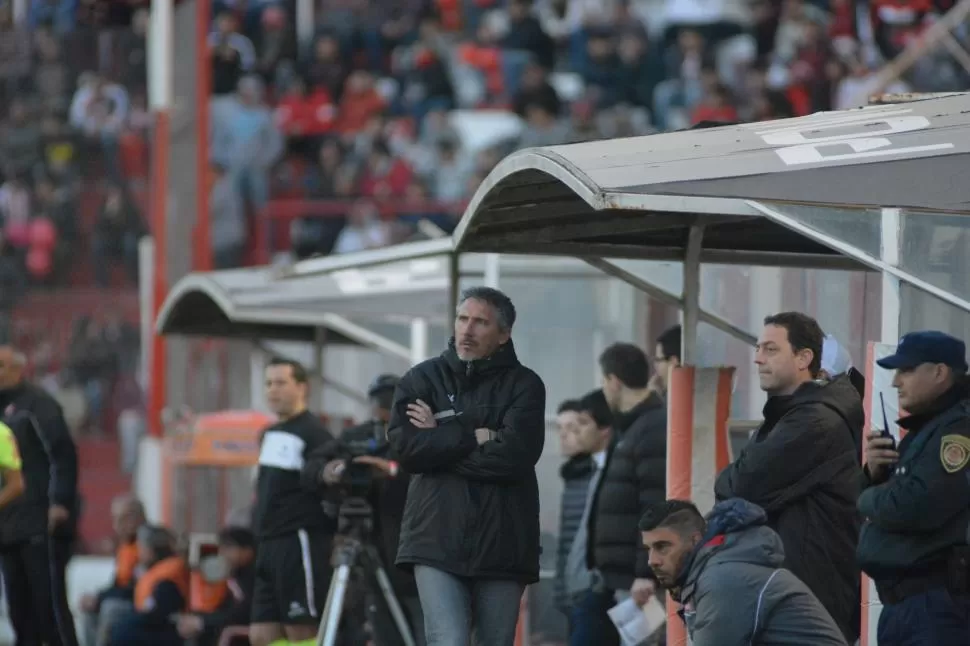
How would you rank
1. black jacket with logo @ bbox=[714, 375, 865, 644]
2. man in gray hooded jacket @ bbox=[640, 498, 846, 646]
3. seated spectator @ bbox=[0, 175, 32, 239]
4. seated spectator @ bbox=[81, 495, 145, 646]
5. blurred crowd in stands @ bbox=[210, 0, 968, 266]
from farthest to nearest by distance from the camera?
seated spectator @ bbox=[0, 175, 32, 239], blurred crowd in stands @ bbox=[210, 0, 968, 266], seated spectator @ bbox=[81, 495, 145, 646], black jacket with logo @ bbox=[714, 375, 865, 644], man in gray hooded jacket @ bbox=[640, 498, 846, 646]

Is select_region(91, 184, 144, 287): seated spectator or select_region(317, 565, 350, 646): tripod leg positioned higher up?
select_region(91, 184, 144, 287): seated spectator

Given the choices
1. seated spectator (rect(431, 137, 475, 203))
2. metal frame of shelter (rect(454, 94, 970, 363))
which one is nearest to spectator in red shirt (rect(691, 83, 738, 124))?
seated spectator (rect(431, 137, 475, 203))

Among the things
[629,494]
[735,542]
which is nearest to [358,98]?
[629,494]

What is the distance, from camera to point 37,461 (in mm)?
11195

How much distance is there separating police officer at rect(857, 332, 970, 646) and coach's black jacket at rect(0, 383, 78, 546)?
18.5ft

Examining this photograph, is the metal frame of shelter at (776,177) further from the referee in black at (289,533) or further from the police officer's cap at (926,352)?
the referee in black at (289,533)

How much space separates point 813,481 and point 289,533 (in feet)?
11.9

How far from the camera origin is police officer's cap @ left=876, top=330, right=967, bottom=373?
651 centimetres

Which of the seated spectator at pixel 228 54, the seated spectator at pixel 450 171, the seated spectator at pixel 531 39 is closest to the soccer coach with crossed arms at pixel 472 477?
the seated spectator at pixel 450 171

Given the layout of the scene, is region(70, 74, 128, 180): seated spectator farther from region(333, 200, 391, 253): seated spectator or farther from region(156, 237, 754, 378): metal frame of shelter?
region(156, 237, 754, 378): metal frame of shelter

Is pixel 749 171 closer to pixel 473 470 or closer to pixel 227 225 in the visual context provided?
pixel 473 470

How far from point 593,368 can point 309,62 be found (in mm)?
14528

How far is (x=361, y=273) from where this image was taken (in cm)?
1351

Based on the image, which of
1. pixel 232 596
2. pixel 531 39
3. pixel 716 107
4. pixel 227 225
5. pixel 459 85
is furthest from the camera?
pixel 459 85
